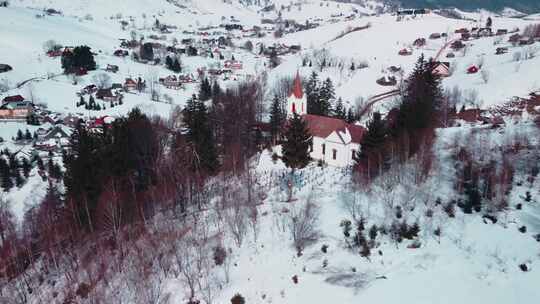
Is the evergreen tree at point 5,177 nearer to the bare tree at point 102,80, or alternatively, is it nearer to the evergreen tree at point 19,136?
the evergreen tree at point 19,136

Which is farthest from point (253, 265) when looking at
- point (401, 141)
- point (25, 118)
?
point (25, 118)

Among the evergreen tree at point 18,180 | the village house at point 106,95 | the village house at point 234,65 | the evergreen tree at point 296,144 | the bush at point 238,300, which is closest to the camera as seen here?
the bush at point 238,300

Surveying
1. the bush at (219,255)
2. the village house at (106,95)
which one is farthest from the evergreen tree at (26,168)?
the bush at (219,255)

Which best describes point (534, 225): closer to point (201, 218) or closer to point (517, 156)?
point (517, 156)

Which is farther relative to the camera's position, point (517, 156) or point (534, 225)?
point (517, 156)

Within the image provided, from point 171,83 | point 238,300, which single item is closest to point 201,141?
point 238,300
